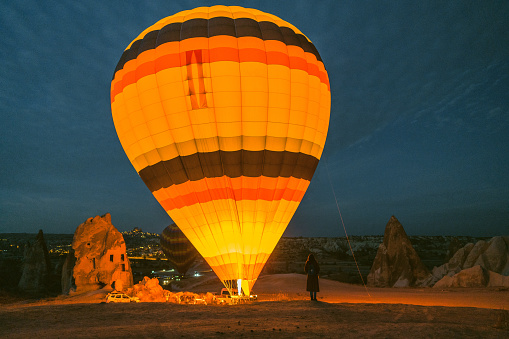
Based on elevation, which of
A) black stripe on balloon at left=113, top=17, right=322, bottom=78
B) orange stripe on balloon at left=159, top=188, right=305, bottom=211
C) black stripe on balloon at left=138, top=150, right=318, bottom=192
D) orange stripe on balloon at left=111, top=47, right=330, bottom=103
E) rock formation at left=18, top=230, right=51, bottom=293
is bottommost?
rock formation at left=18, top=230, right=51, bottom=293

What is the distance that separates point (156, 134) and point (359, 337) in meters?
10.1

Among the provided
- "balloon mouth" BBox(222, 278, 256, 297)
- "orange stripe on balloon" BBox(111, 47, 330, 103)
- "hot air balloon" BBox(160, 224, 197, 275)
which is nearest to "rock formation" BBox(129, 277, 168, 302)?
"balloon mouth" BBox(222, 278, 256, 297)

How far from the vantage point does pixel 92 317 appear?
30.1 ft

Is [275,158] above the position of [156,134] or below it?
below

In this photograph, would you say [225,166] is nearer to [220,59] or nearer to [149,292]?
[220,59]

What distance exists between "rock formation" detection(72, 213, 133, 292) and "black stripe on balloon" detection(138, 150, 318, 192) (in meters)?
10.8

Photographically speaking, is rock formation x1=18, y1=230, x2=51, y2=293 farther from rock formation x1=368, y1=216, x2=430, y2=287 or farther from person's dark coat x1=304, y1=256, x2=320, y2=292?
person's dark coat x1=304, y1=256, x2=320, y2=292

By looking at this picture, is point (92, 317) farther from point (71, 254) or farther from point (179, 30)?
point (71, 254)

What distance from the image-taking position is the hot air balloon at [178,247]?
40000 mm

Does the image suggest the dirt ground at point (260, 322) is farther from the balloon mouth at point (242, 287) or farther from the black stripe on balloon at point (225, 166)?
the black stripe on balloon at point (225, 166)

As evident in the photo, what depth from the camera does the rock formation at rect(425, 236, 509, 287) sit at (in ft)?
59.9

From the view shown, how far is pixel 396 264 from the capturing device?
25266 mm

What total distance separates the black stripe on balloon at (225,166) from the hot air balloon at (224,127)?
4 centimetres

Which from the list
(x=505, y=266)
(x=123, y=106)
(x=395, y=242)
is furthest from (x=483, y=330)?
(x=395, y=242)
